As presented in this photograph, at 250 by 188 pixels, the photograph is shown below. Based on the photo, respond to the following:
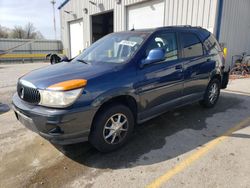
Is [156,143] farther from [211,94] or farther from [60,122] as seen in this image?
[211,94]

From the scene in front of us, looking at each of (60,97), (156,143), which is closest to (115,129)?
(156,143)

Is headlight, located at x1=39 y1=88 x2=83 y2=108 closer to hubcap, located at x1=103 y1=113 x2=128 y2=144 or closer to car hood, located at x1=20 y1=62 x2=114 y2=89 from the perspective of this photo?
car hood, located at x1=20 y1=62 x2=114 y2=89

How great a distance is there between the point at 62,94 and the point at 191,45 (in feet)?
9.47

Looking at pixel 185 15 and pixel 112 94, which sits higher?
Answer: pixel 185 15

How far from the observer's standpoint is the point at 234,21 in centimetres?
955

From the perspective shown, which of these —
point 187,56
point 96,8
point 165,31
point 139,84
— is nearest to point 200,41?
point 187,56

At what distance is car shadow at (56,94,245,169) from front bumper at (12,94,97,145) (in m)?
0.50

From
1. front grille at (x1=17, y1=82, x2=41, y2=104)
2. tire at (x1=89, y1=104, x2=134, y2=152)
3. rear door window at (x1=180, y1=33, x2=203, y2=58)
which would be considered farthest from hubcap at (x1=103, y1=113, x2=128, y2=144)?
rear door window at (x1=180, y1=33, x2=203, y2=58)

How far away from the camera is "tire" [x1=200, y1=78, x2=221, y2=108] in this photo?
15.5ft

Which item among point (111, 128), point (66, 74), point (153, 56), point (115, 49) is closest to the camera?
point (66, 74)

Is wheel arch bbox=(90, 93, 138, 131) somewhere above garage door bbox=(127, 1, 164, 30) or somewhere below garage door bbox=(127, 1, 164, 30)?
below

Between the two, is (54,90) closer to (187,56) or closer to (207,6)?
(187,56)

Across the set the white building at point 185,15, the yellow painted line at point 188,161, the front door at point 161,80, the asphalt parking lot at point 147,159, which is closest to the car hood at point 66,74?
the front door at point 161,80

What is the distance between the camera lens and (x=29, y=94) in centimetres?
271
